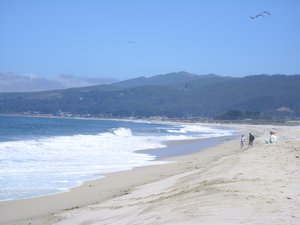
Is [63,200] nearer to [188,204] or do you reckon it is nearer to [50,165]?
[188,204]

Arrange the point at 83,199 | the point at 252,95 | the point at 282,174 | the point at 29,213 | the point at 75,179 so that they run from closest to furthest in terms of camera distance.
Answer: the point at 29,213 < the point at 282,174 < the point at 83,199 < the point at 75,179 < the point at 252,95

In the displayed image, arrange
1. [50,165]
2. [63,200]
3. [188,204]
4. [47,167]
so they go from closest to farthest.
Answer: [188,204] < [63,200] < [47,167] < [50,165]

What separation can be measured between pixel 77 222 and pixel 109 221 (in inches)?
34.1

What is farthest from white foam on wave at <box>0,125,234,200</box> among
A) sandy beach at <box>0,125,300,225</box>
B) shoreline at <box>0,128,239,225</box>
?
sandy beach at <box>0,125,300,225</box>

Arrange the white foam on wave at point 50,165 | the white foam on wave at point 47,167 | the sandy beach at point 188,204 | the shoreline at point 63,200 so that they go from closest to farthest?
the sandy beach at point 188,204
the shoreline at point 63,200
the white foam on wave at point 47,167
the white foam on wave at point 50,165

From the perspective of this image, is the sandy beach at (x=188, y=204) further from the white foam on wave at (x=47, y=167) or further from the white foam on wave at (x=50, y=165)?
the white foam on wave at (x=50, y=165)

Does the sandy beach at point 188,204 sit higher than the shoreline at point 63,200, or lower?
Answer: higher

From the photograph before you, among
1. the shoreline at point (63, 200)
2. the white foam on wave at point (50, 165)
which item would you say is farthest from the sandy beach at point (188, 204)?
the white foam on wave at point (50, 165)

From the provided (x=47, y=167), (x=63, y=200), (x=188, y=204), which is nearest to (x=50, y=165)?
(x=47, y=167)

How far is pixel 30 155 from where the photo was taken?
75.5ft

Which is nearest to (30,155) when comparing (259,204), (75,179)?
(75,179)

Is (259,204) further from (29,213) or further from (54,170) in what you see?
(54,170)

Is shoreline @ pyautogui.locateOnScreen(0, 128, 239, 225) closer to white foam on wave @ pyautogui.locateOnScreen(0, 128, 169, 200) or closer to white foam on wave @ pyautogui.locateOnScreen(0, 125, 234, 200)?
white foam on wave @ pyautogui.locateOnScreen(0, 125, 234, 200)

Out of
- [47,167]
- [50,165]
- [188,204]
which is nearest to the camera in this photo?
[188,204]
